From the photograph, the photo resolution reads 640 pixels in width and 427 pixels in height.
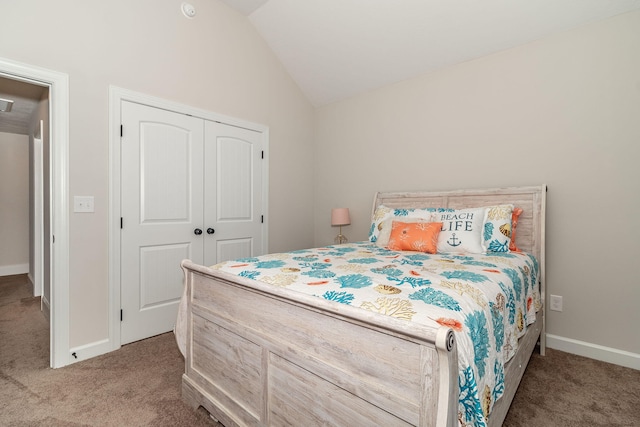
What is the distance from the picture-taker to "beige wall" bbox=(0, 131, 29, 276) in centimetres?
470

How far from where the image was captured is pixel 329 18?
2.92 metres

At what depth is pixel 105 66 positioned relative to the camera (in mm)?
2271

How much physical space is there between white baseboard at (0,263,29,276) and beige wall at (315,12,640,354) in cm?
625

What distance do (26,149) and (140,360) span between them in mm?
4815

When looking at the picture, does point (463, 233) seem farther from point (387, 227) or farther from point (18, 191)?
point (18, 191)

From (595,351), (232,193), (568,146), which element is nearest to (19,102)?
(232,193)

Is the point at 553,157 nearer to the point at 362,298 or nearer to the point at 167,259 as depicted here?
the point at 362,298

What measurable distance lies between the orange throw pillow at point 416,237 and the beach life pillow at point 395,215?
0.20 metres

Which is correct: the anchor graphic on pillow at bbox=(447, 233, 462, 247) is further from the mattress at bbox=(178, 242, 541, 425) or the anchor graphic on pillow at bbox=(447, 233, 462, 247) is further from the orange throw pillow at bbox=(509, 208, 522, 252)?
the orange throw pillow at bbox=(509, 208, 522, 252)

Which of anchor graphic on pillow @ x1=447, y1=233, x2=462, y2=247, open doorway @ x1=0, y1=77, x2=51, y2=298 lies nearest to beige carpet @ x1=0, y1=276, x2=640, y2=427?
anchor graphic on pillow @ x1=447, y1=233, x2=462, y2=247

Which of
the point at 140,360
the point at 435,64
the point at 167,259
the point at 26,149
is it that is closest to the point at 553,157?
the point at 435,64

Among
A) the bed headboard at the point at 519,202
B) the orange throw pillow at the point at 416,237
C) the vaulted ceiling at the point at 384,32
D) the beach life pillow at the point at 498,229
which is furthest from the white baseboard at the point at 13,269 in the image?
the beach life pillow at the point at 498,229

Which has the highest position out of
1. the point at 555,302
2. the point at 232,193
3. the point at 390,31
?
the point at 390,31

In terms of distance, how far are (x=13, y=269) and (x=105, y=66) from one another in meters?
4.62
